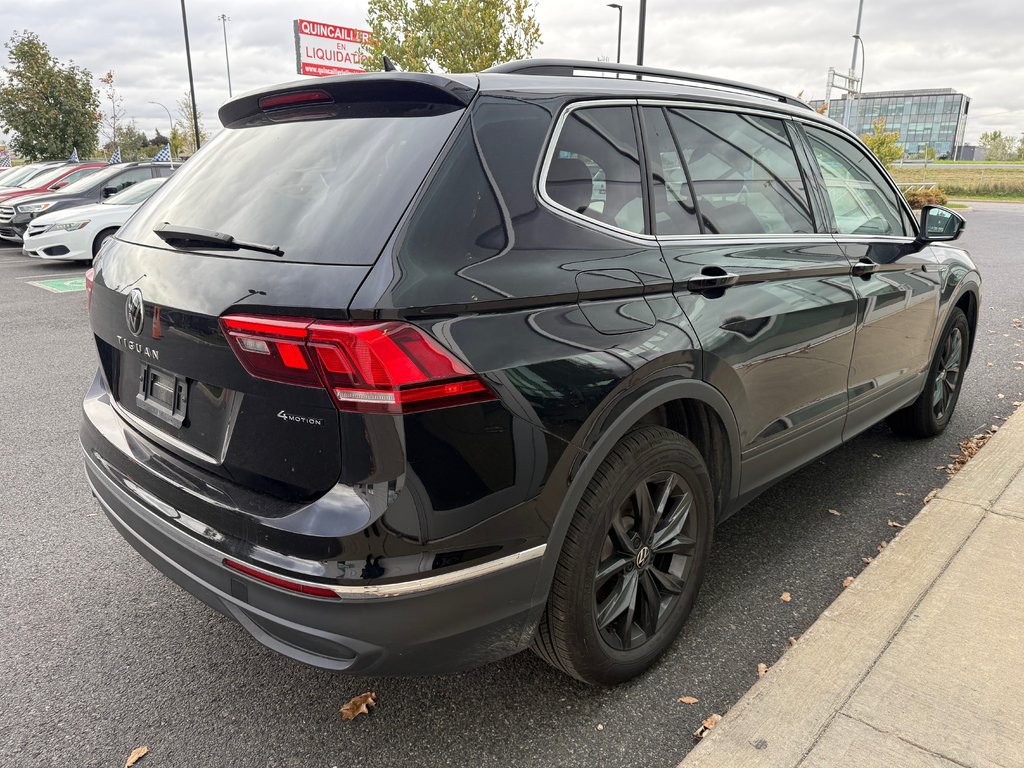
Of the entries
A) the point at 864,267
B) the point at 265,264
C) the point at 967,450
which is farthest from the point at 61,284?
the point at 967,450

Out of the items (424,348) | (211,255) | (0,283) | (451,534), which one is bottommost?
(0,283)

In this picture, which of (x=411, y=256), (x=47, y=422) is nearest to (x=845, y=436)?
(x=411, y=256)

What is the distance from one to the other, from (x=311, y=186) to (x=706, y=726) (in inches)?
74.7

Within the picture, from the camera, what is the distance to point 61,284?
10.7 metres

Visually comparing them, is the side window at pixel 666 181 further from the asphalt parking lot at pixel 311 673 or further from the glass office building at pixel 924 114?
the glass office building at pixel 924 114

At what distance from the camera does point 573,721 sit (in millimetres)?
2279

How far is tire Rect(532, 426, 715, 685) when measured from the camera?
6.84 ft

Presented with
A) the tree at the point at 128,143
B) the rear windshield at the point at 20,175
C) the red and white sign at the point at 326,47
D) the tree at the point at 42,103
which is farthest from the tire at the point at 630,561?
the tree at the point at 128,143

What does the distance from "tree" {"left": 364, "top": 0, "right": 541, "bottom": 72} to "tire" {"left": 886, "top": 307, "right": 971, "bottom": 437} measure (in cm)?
1942

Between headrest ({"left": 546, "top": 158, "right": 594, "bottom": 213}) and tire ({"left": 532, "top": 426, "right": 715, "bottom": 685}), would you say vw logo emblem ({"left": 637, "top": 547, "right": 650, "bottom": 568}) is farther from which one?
headrest ({"left": 546, "top": 158, "right": 594, "bottom": 213})

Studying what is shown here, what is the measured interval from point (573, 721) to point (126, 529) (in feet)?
4.82

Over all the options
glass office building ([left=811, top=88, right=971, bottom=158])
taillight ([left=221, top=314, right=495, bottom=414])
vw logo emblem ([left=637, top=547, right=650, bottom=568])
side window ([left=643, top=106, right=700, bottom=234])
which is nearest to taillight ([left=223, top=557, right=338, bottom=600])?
taillight ([left=221, top=314, right=495, bottom=414])

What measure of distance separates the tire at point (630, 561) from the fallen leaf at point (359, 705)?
568mm

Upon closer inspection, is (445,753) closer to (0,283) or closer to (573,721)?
(573,721)
